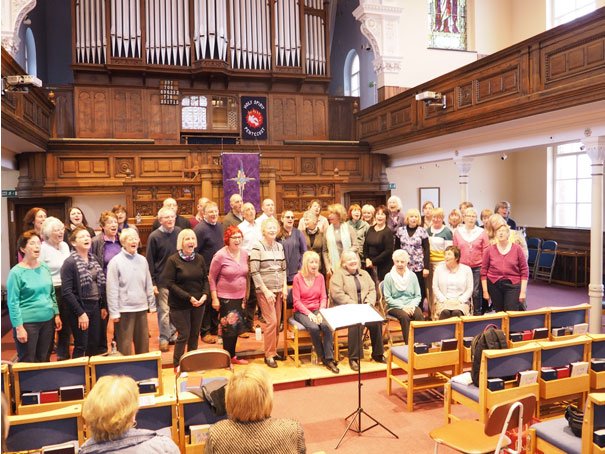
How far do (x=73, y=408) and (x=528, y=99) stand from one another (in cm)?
631

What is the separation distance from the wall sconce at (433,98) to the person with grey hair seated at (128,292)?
18.4 ft

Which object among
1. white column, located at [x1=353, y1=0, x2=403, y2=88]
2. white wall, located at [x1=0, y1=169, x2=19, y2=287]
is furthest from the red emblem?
white wall, located at [x1=0, y1=169, x2=19, y2=287]

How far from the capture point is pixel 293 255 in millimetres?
5863

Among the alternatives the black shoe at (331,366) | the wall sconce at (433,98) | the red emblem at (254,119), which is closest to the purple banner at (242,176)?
the red emblem at (254,119)

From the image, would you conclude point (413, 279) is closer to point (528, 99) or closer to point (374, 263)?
point (374, 263)

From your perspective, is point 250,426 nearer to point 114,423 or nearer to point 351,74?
point 114,423

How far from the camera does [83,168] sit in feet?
32.1

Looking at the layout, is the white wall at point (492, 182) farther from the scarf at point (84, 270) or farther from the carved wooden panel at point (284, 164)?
the scarf at point (84, 270)

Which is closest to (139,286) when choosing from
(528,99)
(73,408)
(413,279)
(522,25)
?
(73,408)

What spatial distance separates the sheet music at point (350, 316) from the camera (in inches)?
152

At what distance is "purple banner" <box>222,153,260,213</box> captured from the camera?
29.1 ft

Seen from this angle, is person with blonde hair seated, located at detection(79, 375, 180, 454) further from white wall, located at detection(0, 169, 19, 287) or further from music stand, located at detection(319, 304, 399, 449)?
white wall, located at detection(0, 169, 19, 287)

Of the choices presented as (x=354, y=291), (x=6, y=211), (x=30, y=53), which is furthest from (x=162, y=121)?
(x=354, y=291)

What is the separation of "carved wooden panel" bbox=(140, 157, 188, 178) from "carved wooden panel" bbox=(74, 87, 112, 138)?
1.20 m
